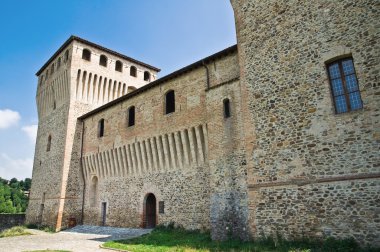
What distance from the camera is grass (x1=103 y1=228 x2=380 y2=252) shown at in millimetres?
7180

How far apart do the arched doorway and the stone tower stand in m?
7.08

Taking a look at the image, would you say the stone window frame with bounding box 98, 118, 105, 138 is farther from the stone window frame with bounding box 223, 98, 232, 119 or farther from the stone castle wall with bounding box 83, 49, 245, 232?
the stone window frame with bounding box 223, 98, 232, 119

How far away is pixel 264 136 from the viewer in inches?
372

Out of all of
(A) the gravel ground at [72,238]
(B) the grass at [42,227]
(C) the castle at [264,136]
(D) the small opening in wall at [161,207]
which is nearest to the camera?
(C) the castle at [264,136]

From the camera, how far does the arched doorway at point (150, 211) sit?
14.8 meters

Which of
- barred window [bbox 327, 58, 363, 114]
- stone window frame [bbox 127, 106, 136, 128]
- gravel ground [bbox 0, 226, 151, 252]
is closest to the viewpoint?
barred window [bbox 327, 58, 363, 114]

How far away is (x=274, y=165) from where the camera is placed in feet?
29.5

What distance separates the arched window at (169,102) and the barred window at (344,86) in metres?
8.18

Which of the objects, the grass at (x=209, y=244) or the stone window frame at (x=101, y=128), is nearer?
the grass at (x=209, y=244)

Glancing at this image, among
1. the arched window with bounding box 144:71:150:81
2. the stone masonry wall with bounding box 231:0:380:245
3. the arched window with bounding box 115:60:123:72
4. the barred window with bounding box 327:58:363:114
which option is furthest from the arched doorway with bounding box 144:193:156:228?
the arched window with bounding box 144:71:150:81

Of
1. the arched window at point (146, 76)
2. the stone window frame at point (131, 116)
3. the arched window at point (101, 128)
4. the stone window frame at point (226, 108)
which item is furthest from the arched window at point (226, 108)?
the arched window at point (146, 76)

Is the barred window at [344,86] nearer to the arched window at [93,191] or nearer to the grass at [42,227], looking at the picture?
the arched window at [93,191]

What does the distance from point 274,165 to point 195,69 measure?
6.78m

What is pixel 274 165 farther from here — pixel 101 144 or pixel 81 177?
pixel 81 177
